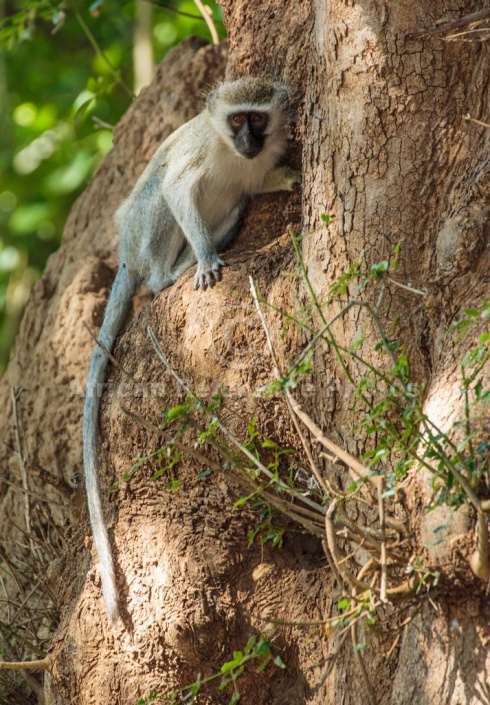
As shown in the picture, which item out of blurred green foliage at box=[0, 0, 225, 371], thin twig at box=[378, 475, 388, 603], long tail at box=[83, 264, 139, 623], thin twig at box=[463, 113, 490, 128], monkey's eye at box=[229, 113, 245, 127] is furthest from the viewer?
blurred green foliage at box=[0, 0, 225, 371]

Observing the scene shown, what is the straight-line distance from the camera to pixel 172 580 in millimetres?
3578

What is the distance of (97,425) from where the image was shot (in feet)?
13.4

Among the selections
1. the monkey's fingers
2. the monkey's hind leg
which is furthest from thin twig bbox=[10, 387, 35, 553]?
the monkey's fingers

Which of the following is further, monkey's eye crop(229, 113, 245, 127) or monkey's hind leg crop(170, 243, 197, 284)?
monkey's hind leg crop(170, 243, 197, 284)

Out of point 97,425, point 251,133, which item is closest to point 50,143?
point 251,133

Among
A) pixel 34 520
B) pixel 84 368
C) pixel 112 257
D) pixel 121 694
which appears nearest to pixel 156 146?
pixel 112 257

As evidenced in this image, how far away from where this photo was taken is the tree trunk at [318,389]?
9.00ft

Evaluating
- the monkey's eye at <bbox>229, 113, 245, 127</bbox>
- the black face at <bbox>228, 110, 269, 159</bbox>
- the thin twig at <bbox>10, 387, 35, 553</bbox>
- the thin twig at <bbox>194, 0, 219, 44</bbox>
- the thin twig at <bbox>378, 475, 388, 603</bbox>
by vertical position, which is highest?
the thin twig at <bbox>194, 0, 219, 44</bbox>

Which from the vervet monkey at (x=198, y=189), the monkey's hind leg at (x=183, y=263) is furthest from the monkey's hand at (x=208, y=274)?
the monkey's hind leg at (x=183, y=263)

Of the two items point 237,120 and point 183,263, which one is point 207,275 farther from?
point 237,120

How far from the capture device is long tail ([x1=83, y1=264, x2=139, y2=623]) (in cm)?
364

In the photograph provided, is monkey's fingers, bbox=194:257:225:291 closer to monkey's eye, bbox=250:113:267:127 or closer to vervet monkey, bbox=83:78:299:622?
vervet monkey, bbox=83:78:299:622

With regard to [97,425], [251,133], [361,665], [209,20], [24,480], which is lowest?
[24,480]

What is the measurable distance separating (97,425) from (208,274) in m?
0.88
